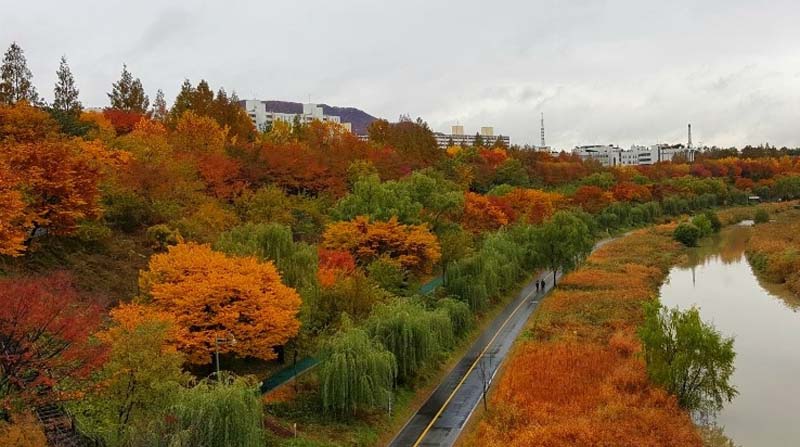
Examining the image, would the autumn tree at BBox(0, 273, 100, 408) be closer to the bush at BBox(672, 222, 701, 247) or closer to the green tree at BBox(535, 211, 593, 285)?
the green tree at BBox(535, 211, 593, 285)

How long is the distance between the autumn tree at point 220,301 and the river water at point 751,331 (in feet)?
57.7

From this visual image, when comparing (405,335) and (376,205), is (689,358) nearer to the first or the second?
(405,335)

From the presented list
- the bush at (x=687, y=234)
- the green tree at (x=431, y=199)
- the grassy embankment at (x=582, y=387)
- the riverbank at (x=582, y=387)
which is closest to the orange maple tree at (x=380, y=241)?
the green tree at (x=431, y=199)

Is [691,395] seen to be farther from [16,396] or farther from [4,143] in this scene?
[4,143]

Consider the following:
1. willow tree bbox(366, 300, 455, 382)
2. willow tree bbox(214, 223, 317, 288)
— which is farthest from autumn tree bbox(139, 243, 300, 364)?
willow tree bbox(366, 300, 455, 382)

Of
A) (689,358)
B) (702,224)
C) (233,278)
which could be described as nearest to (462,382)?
(689,358)

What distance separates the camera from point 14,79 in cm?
4600

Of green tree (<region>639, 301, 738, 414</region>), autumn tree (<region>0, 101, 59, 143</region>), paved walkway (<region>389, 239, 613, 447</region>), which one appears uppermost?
autumn tree (<region>0, 101, 59, 143</region>)

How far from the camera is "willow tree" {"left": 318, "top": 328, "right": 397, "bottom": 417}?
73.8 ft

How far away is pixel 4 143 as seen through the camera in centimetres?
3275

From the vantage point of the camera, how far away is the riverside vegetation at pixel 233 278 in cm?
1756

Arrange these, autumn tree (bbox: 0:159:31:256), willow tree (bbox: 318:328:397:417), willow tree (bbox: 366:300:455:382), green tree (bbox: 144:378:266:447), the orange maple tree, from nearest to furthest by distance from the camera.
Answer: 1. green tree (bbox: 144:378:266:447)
2. willow tree (bbox: 318:328:397:417)
3. autumn tree (bbox: 0:159:31:256)
4. willow tree (bbox: 366:300:455:382)
5. the orange maple tree

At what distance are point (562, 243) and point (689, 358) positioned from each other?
76.8 feet

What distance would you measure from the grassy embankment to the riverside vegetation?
0.64 ft
